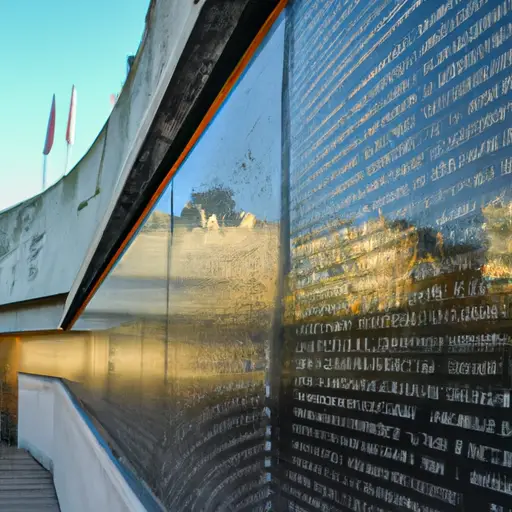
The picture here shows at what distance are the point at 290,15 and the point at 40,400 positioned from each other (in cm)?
861

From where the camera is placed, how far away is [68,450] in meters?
6.50

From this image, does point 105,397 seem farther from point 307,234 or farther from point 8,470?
point 8,470

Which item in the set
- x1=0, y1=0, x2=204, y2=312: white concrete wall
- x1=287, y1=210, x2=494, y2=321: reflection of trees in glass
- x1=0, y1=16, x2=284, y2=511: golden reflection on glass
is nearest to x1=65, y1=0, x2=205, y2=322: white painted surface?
x1=0, y1=0, x2=204, y2=312: white concrete wall

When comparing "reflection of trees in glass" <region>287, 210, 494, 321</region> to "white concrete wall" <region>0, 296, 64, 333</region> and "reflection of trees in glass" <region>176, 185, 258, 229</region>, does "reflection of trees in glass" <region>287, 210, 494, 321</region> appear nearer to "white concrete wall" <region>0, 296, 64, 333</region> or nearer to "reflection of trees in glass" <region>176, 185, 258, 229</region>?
"reflection of trees in glass" <region>176, 185, 258, 229</region>

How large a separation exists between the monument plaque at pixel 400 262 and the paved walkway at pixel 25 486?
6029 mm

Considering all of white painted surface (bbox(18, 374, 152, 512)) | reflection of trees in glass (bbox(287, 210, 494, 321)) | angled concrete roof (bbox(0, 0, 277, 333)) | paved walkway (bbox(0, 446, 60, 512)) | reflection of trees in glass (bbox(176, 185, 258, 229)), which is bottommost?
paved walkway (bbox(0, 446, 60, 512))

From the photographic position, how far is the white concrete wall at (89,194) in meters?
3.35

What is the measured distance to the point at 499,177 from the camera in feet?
3.43

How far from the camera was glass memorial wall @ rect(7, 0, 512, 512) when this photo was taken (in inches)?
42.8

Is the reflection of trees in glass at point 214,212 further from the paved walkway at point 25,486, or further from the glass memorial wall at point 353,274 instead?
the paved walkway at point 25,486

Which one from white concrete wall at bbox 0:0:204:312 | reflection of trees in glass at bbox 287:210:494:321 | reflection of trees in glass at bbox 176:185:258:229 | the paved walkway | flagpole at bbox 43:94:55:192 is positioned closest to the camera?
reflection of trees in glass at bbox 287:210:494:321

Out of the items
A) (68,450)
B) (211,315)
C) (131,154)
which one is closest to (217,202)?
(211,315)

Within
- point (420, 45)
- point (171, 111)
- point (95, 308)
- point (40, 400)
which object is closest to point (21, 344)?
point (40, 400)

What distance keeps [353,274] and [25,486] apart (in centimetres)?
754
